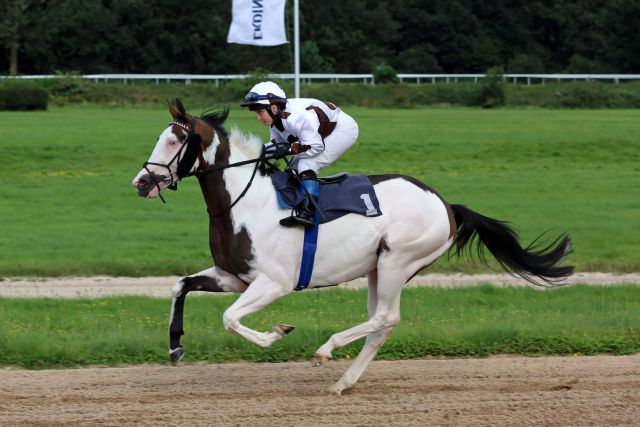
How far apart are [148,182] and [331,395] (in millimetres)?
1881

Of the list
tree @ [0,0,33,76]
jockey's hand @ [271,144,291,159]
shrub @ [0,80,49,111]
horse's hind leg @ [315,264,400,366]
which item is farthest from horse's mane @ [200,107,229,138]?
tree @ [0,0,33,76]

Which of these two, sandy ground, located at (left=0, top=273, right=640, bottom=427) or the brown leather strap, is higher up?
the brown leather strap

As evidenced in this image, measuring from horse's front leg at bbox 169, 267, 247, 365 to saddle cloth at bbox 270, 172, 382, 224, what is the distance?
63 centimetres

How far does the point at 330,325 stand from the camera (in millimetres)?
9742

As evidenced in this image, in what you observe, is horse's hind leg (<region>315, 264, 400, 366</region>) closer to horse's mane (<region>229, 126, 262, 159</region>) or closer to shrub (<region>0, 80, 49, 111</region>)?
horse's mane (<region>229, 126, 262, 159</region>)

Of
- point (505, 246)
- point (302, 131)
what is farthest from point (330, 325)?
point (302, 131)

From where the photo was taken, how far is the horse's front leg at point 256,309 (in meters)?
7.43

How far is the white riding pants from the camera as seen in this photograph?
799 cm

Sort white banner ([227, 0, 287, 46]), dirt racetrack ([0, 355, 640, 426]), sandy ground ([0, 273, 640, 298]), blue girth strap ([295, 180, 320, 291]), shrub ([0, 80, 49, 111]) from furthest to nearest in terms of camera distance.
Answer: shrub ([0, 80, 49, 111]), white banner ([227, 0, 287, 46]), sandy ground ([0, 273, 640, 298]), blue girth strap ([295, 180, 320, 291]), dirt racetrack ([0, 355, 640, 426])

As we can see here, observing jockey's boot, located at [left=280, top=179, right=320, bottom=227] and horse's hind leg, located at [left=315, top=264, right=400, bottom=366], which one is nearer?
jockey's boot, located at [left=280, top=179, right=320, bottom=227]

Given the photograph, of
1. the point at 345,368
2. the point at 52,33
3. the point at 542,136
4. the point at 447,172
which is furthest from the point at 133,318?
the point at 52,33

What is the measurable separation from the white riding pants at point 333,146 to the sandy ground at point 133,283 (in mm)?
4521

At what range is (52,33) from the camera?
187 feet

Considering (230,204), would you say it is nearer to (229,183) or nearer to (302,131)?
(229,183)
